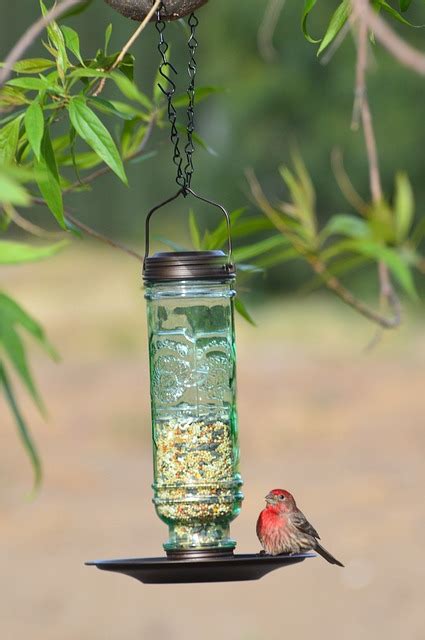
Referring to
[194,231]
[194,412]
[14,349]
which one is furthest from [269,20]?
[14,349]

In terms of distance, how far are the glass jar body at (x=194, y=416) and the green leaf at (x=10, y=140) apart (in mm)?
910

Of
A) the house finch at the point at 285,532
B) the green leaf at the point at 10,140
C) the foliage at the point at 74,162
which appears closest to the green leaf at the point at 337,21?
the foliage at the point at 74,162

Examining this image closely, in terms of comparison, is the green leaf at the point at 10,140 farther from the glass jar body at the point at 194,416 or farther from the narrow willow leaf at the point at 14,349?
the glass jar body at the point at 194,416

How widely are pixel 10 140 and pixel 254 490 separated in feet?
37.7

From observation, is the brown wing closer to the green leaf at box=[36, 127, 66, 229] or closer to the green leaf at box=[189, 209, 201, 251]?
the green leaf at box=[189, 209, 201, 251]

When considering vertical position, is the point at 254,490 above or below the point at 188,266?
above

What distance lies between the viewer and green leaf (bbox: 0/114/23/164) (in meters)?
2.14

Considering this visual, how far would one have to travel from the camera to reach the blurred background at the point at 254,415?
10.3 m

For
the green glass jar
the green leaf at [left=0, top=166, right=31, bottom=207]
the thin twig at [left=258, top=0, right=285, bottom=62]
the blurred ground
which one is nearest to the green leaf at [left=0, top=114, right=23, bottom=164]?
the thin twig at [left=258, top=0, right=285, bottom=62]

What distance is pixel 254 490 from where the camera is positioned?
13.4 m

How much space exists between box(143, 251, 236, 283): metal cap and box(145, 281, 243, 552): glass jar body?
0.87ft

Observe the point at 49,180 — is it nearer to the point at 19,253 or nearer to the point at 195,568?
the point at 19,253

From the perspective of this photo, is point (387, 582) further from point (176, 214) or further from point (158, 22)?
point (176, 214)

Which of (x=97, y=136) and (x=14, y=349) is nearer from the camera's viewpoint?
(x=14, y=349)
